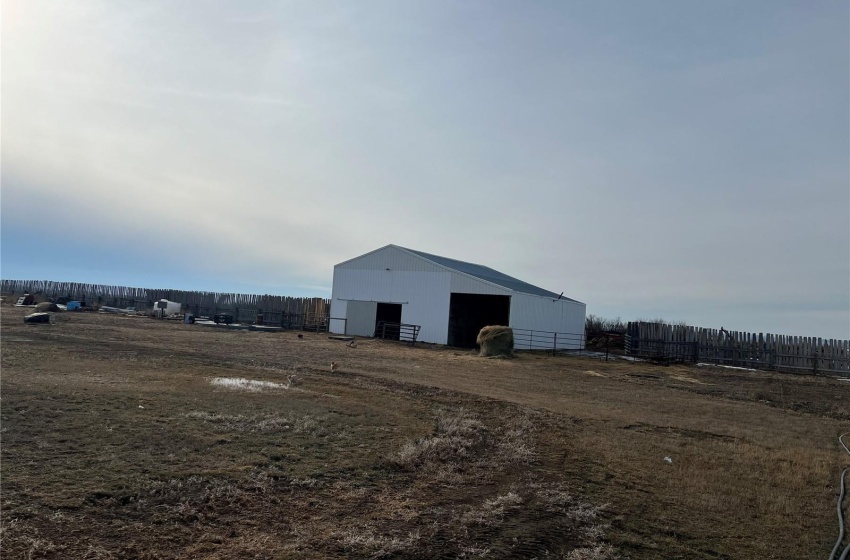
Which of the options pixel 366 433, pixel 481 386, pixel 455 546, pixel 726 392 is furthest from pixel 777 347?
pixel 455 546

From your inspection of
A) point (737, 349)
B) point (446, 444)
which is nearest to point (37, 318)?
point (446, 444)

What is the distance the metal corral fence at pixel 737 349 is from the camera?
27172mm

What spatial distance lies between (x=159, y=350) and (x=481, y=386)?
9195mm

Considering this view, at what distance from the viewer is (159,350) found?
16.8 metres

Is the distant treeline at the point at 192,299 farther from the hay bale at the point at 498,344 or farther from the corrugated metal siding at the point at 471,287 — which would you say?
the hay bale at the point at 498,344

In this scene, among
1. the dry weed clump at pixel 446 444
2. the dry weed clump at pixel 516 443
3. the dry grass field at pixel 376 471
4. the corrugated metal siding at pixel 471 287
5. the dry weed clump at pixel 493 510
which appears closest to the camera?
the dry grass field at pixel 376 471

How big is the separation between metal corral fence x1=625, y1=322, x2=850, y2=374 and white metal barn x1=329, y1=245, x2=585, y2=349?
17.4 feet

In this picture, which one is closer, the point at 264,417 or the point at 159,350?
the point at 264,417

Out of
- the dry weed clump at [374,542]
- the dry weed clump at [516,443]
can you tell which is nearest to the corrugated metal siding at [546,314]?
the dry weed clump at [516,443]

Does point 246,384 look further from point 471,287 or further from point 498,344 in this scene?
point 471,287

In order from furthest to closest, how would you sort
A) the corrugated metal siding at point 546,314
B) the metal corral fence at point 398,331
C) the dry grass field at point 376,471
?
1. the corrugated metal siding at point 546,314
2. the metal corral fence at point 398,331
3. the dry grass field at point 376,471

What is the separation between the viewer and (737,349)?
29.3m

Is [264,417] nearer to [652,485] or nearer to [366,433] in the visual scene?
[366,433]

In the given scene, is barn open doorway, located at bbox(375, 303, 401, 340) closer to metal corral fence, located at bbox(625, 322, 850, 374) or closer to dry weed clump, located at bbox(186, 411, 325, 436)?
metal corral fence, located at bbox(625, 322, 850, 374)
